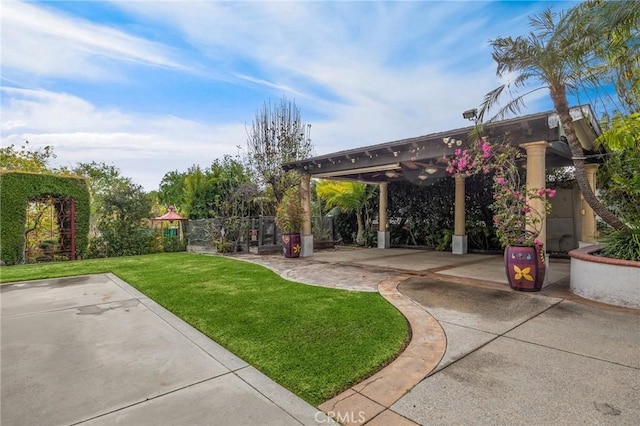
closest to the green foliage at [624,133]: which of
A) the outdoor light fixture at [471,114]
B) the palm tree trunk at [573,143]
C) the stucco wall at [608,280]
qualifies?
the palm tree trunk at [573,143]

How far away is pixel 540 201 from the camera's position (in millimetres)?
6125

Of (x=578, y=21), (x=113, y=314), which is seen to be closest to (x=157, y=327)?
(x=113, y=314)

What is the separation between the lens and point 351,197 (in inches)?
577

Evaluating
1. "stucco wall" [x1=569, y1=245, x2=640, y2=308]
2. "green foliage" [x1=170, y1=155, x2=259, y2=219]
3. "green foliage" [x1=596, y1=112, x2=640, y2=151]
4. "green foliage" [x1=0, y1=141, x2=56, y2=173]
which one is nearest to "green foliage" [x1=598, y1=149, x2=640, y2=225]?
"green foliage" [x1=596, y1=112, x2=640, y2=151]

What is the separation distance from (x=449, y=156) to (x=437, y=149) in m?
0.36

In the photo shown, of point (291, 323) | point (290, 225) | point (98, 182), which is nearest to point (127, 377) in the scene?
point (291, 323)

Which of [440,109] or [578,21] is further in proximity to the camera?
[440,109]

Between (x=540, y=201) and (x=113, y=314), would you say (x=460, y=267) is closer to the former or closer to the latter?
(x=540, y=201)

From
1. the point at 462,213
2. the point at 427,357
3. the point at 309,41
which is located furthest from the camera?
the point at 462,213

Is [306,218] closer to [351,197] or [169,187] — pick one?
[351,197]

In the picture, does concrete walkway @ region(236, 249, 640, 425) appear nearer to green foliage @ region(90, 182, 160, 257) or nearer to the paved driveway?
the paved driveway

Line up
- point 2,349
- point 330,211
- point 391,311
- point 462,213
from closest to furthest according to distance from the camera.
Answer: point 2,349
point 391,311
point 462,213
point 330,211

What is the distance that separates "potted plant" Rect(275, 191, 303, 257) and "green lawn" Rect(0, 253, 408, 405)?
3.30 metres

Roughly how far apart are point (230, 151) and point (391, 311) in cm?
1542
